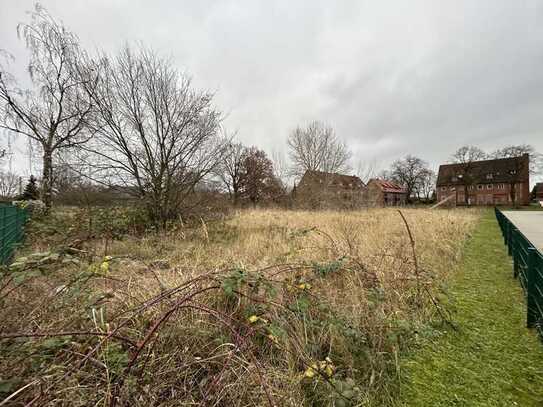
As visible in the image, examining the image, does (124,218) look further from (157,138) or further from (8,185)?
(8,185)

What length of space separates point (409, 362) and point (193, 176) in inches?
305

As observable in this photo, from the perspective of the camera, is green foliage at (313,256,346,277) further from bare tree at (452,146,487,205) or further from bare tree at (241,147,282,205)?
bare tree at (452,146,487,205)

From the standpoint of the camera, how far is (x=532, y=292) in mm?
2508

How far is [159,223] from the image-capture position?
812cm

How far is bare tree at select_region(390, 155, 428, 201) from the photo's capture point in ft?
178

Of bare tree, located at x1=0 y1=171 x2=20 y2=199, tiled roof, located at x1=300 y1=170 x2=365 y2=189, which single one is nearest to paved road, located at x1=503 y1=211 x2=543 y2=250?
tiled roof, located at x1=300 y1=170 x2=365 y2=189

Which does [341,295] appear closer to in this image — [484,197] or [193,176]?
[193,176]

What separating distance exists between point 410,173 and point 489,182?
44.9 ft

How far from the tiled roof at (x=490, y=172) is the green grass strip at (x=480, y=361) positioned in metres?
53.3

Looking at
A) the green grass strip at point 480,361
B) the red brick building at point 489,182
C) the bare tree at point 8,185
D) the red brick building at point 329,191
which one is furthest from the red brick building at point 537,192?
the bare tree at point 8,185

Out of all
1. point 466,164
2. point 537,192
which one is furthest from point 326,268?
point 537,192

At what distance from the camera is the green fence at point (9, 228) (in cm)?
470

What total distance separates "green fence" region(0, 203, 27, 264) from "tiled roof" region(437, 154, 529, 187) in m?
56.8

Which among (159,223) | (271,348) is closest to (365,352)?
(271,348)
